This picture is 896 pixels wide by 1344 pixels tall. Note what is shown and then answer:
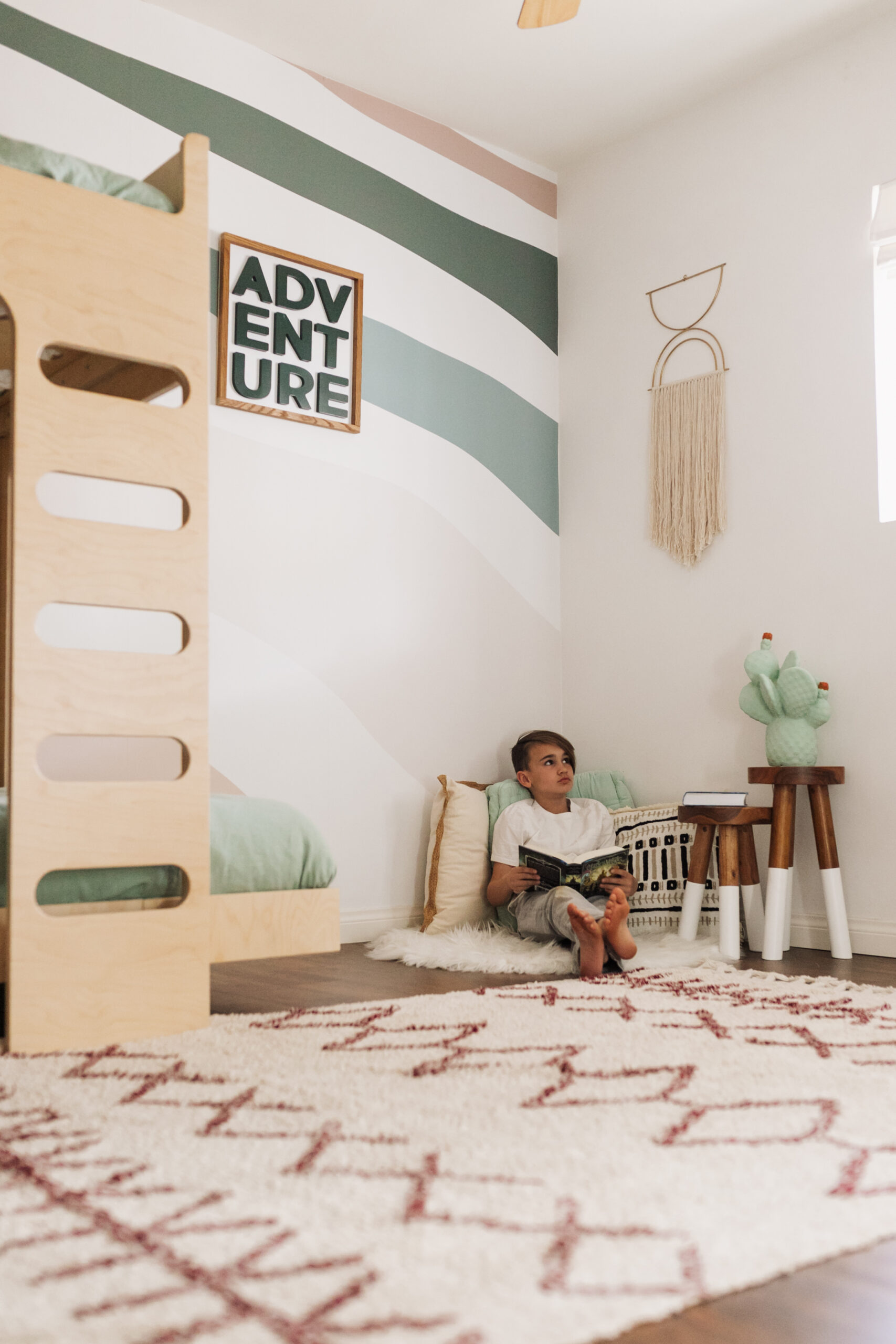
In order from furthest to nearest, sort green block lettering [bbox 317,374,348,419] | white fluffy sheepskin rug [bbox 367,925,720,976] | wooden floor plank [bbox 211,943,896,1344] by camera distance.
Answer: green block lettering [bbox 317,374,348,419] < white fluffy sheepskin rug [bbox 367,925,720,976] < wooden floor plank [bbox 211,943,896,1344]

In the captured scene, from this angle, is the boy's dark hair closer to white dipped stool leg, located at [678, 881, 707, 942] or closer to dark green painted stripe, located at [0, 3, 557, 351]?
white dipped stool leg, located at [678, 881, 707, 942]

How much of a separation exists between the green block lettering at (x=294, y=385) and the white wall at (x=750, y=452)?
108 cm

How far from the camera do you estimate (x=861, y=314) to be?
312cm

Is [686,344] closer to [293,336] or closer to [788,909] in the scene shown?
[293,336]

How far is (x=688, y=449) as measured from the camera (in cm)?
355

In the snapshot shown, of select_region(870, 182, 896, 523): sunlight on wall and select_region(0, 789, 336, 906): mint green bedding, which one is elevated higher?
select_region(870, 182, 896, 523): sunlight on wall

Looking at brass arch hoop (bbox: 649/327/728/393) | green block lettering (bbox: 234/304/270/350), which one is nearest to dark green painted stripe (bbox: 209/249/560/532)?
green block lettering (bbox: 234/304/270/350)

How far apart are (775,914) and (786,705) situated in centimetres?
55

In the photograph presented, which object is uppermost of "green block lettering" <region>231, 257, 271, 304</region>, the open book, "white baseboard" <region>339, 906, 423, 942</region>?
"green block lettering" <region>231, 257, 271, 304</region>

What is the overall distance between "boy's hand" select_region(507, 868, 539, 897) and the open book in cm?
11

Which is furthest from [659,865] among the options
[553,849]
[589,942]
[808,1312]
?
[808,1312]

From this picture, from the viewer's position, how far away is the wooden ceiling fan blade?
8.70 feet

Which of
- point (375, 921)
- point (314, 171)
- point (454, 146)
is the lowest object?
point (375, 921)

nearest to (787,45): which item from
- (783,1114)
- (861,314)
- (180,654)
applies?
(861,314)
